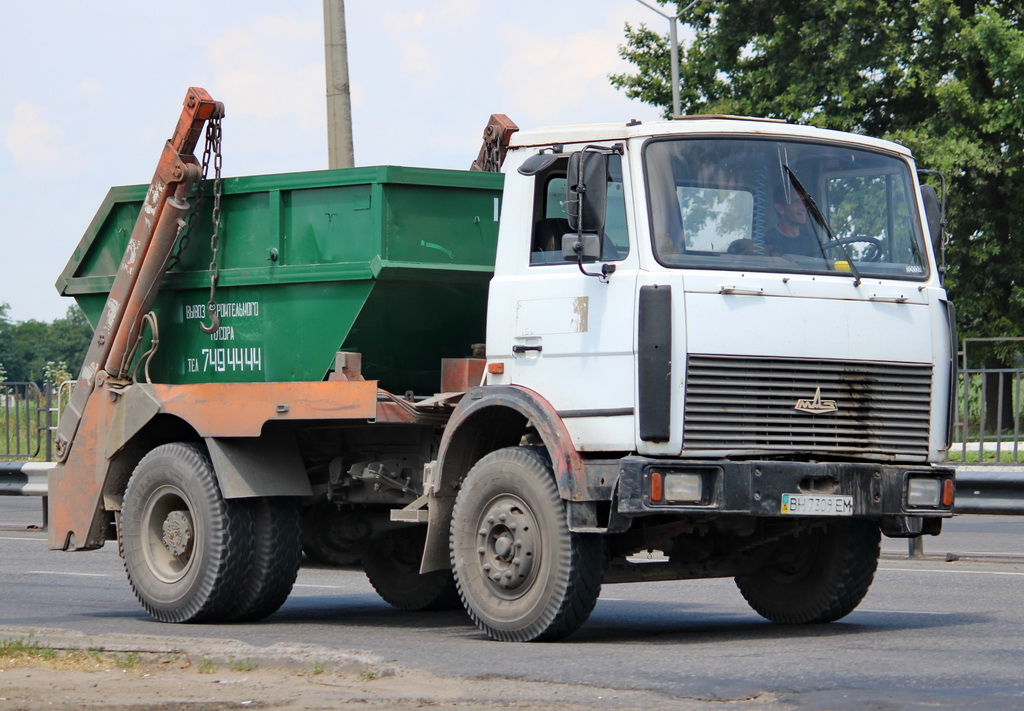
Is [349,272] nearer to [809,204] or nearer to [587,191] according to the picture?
[587,191]

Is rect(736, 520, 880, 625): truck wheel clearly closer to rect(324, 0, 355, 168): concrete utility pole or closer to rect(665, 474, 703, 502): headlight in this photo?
rect(665, 474, 703, 502): headlight

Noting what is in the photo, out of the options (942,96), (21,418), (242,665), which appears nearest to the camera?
(242,665)

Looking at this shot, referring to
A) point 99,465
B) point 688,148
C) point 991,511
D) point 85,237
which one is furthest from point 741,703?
point 991,511

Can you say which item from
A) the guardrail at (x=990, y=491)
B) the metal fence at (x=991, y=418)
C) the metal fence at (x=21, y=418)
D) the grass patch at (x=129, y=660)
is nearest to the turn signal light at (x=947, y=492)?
the grass patch at (x=129, y=660)

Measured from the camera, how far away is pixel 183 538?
10.4m

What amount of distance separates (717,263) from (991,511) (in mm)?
6983

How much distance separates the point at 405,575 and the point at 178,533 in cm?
152

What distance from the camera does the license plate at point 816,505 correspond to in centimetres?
838

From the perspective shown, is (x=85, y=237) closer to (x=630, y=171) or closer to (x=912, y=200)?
(x=630, y=171)

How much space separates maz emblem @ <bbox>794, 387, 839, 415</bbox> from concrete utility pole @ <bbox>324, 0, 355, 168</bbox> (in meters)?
7.30

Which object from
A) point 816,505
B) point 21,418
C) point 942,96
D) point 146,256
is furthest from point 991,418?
point 942,96

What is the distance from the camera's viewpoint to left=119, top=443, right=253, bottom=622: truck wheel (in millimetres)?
10133

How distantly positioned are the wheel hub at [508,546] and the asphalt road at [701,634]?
1.09 ft

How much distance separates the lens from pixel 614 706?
6562 mm
